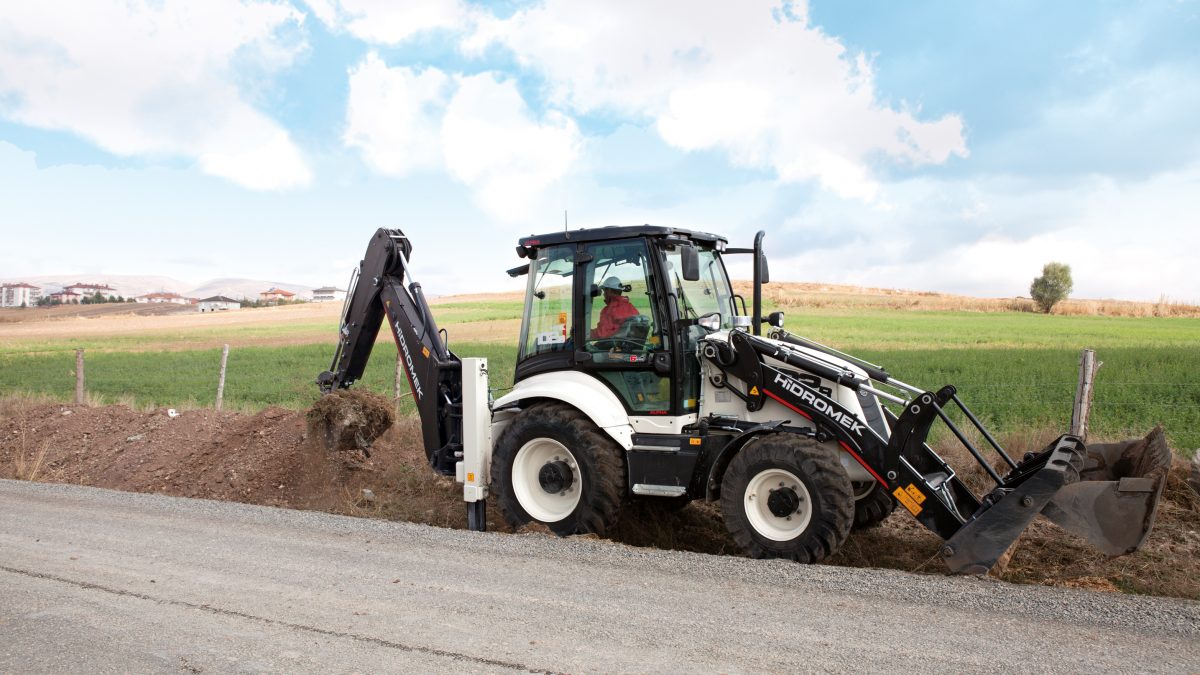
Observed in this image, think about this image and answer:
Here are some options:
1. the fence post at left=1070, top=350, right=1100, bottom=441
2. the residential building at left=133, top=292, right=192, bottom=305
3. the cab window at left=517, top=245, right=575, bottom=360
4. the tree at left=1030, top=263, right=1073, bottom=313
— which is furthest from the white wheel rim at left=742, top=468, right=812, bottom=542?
the residential building at left=133, top=292, right=192, bottom=305

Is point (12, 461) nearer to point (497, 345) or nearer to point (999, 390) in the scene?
point (999, 390)

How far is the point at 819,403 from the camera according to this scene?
21.5 feet

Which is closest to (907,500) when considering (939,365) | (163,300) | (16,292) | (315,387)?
(939,365)

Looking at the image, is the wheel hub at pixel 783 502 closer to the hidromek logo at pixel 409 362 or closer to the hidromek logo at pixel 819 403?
the hidromek logo at pixel 819 403

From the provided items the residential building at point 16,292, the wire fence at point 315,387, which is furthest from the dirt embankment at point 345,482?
the residential building at point 16,292

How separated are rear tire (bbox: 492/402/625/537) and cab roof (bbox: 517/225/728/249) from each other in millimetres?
1356

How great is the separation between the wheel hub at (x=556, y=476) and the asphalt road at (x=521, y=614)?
1.77 ft

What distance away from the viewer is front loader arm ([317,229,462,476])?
8.51 m

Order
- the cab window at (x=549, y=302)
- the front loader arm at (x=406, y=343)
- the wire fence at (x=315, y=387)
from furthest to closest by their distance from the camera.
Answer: the wire fence at (x=315, y=387)
the front loader arm at (x=406, y=343)
the cab window at (x=549, y=302)

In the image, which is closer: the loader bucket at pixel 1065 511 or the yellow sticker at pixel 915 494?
the loader bucket at pixel 1065 511

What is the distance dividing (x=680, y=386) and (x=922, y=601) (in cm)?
243

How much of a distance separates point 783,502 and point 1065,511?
179 centimetres

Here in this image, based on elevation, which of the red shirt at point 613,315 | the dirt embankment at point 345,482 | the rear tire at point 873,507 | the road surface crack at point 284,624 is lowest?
the dirt embankment at point 345,482

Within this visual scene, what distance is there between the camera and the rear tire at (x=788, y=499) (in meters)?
6.11
